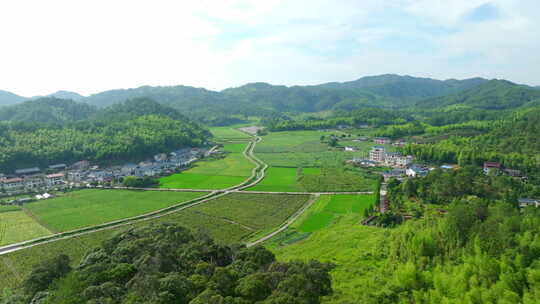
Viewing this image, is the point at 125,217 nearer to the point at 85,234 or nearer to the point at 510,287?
the point at 85,234

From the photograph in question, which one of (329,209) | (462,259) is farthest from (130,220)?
(462,259)

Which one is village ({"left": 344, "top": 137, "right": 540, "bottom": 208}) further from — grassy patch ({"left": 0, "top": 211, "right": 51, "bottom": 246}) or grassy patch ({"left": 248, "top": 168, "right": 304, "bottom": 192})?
grassy patch ({"left": 0, "top": 211, "right": 51, "bottom": 246})

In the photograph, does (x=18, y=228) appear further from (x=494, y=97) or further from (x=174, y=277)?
(x=494, y=97)

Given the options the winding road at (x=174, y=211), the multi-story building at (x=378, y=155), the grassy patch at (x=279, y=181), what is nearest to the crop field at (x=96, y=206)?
the winding road at (x=174, y=211)

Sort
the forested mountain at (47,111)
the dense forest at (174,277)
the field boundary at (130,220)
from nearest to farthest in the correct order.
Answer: the dense forest at (174,277)
the field boundary at (130,220)
the forested mountain at (47,111)

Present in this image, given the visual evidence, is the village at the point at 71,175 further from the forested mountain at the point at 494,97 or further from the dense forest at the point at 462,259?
the forested mountain at the point at 494,97

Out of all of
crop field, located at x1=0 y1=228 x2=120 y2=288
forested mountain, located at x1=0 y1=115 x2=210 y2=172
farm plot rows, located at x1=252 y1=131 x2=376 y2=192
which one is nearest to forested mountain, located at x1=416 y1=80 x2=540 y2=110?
farm plot rows, located at x1=252 y1=131 x2=376 y2=192
